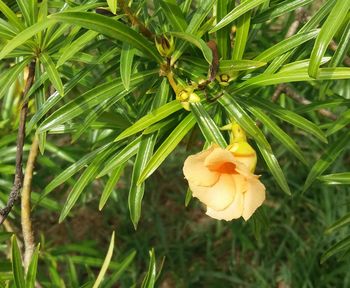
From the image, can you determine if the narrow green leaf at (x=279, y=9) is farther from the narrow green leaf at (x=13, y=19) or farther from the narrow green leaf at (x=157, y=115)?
the narrow green leaf at (x=13, y=19)

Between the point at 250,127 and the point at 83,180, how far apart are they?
1.10ft

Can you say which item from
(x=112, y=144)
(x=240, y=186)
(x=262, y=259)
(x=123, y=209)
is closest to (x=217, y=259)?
(x=262, y=259)

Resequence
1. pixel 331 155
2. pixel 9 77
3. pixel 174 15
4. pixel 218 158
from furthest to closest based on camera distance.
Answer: pixel 331 155 < pixel 9 77 < pixel 174 15 < pixel 218 158

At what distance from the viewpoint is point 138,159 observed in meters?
1.06

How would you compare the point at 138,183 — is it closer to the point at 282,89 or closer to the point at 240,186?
the point at 240,186

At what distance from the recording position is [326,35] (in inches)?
34.7

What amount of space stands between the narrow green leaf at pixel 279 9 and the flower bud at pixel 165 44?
0.15 meters

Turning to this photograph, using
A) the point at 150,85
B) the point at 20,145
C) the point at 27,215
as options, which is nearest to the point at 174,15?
Answer: the point at 150,85

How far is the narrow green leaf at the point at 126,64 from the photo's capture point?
937 millimetres

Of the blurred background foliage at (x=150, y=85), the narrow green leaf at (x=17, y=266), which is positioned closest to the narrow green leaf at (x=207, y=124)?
the blurred background foliage at (x=150, y=85)

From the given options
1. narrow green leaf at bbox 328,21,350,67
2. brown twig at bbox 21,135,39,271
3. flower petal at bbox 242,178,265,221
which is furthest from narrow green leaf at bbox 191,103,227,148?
brown twig at bbox 21,135,39,271

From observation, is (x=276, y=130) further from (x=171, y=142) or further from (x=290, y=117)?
(x=171, y=142)

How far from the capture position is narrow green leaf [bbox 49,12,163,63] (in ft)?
2.77

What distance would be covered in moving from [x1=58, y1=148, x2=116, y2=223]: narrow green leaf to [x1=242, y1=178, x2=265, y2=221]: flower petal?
0.33 meters
